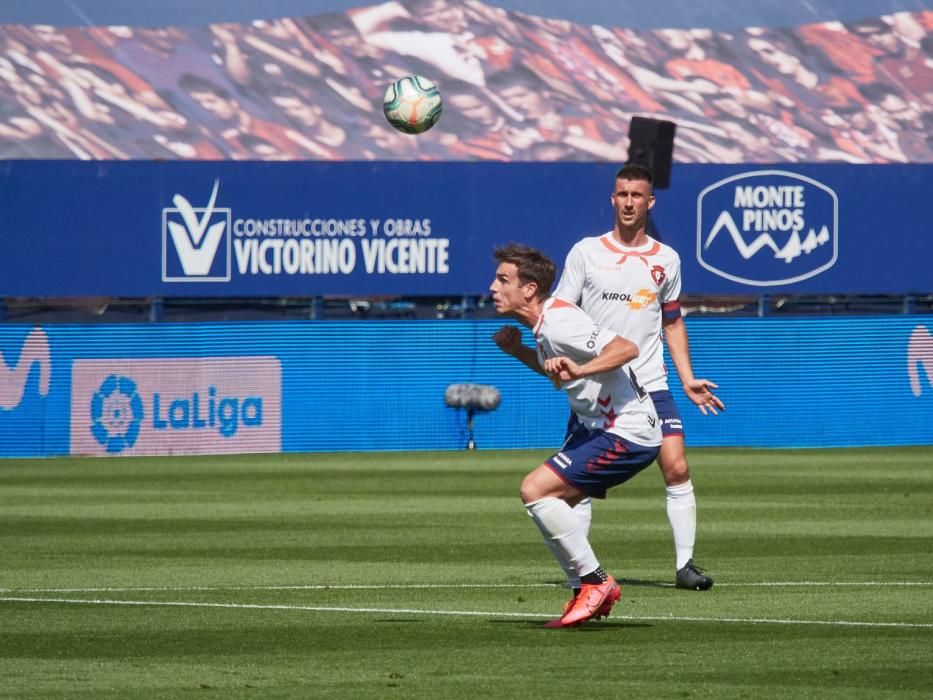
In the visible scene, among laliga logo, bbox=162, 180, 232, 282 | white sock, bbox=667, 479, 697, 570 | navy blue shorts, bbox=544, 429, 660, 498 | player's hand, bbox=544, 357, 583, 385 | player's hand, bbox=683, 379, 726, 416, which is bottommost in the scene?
white sock, bbox=667, 479, 697, 570

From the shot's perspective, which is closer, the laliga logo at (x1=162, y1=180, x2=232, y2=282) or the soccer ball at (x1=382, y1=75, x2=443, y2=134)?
the soccer ball at (x1=382, y1=75, x2=443, y2=134)

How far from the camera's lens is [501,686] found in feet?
23.7

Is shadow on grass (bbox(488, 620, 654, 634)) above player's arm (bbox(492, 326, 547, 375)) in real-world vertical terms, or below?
below

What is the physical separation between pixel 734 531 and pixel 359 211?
18268mm

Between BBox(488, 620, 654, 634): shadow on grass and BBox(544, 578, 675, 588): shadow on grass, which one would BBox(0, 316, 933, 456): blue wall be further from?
BBox(488, 620, 654, 634): shadow on grass

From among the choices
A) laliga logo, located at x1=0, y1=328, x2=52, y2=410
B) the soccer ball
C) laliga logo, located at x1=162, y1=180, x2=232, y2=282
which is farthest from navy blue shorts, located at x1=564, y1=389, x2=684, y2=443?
laliga logo, located at x1=162, y1=180, x2=232, y2=282

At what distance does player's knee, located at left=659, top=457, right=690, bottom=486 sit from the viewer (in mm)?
11109

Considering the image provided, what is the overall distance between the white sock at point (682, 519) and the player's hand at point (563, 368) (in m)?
A: 2.46

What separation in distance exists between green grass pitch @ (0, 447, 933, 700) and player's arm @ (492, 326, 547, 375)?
1.31 meters

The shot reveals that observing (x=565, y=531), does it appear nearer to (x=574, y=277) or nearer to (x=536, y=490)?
(x=536, y=490)

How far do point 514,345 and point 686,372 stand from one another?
168cm

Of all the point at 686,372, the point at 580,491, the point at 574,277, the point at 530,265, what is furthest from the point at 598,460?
the point at 574,277

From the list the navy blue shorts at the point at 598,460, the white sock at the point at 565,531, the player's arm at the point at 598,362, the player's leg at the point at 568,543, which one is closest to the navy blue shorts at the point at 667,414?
the navy blue shorts at the point at 598,460

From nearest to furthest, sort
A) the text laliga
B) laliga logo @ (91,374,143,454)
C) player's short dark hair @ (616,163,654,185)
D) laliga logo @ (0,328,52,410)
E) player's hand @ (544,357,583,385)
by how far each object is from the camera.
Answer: player's hand @ (544,357,583,385) → player's short dark hair @ (616,163,654,185) → laliga logo @ (0,328,52,410) → laliga logo @ (91,374,143,454) → the text laliga
